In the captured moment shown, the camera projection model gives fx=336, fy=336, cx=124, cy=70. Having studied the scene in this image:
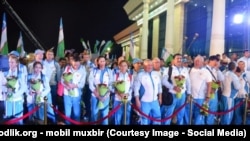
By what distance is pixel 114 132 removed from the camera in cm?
639

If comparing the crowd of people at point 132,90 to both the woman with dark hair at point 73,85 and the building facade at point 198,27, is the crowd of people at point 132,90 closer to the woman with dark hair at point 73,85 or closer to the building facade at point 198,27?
the woman with dark hair at point 73,85

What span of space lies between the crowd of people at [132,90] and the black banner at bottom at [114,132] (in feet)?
2.33

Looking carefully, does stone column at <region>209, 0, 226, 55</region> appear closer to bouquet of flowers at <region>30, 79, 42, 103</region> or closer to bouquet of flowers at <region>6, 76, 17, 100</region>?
bouquet of flowers at <region>30, 79, 42, 103</region>

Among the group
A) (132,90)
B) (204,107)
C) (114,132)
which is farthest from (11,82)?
(204,107)

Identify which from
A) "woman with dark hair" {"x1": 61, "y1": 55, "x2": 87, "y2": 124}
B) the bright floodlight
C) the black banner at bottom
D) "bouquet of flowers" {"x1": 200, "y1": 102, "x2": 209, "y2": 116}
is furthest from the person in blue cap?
the bright floodlight

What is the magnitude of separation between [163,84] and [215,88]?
1253 millimetres

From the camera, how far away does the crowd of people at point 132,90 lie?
24.4 feet

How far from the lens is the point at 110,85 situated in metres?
7.89

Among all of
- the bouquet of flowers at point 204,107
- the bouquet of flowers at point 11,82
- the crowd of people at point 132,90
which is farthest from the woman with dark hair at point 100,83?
the bouquet of flowers at point 204,107

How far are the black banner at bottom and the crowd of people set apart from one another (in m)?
0.71

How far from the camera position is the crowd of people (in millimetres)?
7426

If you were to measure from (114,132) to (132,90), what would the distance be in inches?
68.8

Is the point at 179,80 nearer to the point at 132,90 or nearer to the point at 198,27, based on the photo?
the point at 132,90

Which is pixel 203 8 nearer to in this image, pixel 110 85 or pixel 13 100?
pixel 110 85
